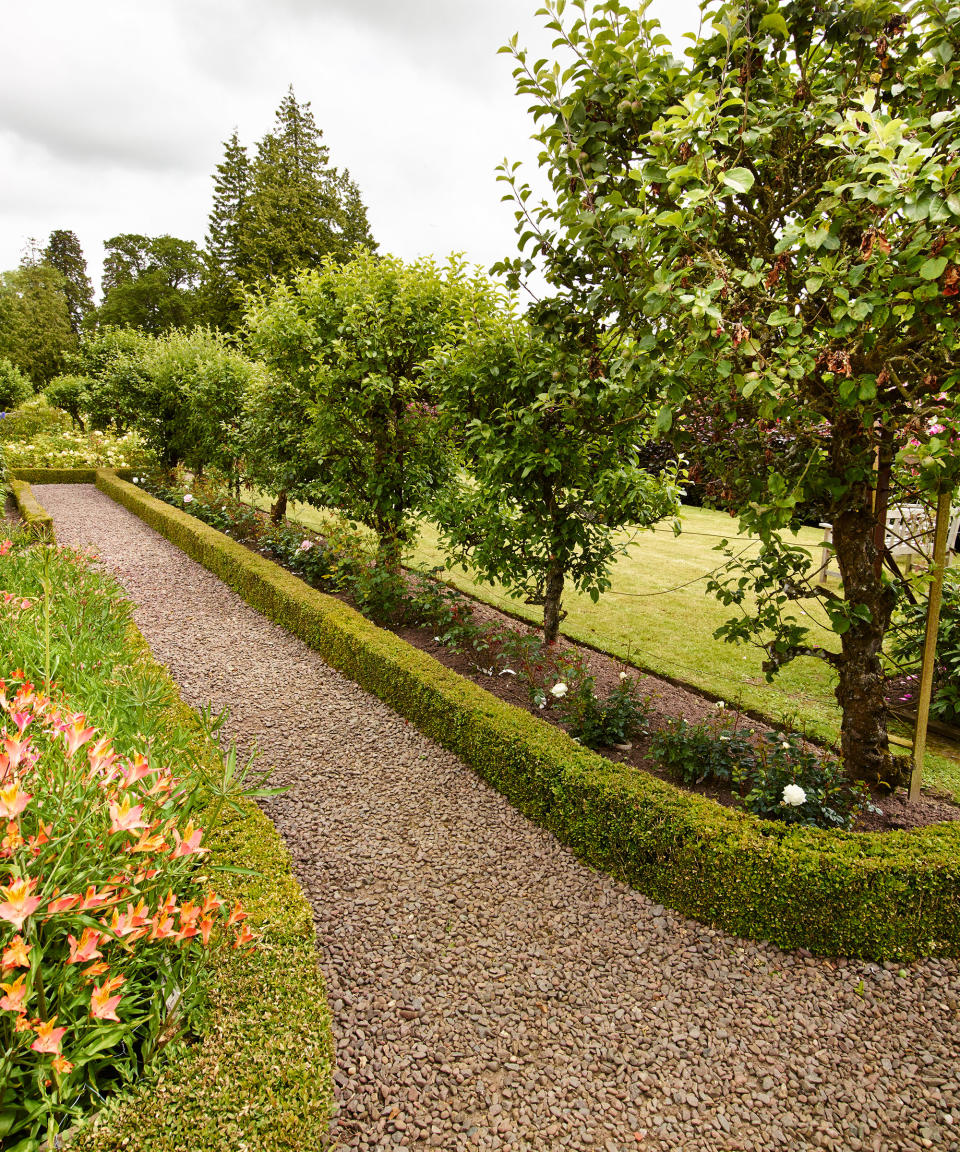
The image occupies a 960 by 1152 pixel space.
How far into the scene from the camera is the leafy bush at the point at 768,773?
114 inches

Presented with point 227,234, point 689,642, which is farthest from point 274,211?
point 689,642

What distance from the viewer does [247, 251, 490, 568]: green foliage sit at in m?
5.53

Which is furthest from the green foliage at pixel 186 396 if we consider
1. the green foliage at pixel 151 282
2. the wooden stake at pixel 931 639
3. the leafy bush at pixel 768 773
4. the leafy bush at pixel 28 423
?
the green foliage at pixel 151 282

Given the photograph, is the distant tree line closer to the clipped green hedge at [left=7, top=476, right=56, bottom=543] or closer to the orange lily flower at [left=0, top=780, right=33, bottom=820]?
the clipped green hedge at [left=7, top=476, right=56, bottom=543]

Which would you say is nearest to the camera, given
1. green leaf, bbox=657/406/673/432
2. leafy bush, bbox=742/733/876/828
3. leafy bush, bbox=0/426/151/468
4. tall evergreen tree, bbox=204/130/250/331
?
green leaf, bbox=657/406/673/432

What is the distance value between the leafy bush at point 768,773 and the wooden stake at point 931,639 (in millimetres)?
330

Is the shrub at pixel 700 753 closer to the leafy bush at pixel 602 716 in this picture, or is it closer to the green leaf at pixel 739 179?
the leafy bush at pixel 602 716

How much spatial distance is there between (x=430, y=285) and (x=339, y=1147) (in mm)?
5744

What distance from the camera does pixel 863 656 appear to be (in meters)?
3.19

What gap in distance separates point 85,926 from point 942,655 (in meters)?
5.23

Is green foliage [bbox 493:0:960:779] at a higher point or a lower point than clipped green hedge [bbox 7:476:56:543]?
higher

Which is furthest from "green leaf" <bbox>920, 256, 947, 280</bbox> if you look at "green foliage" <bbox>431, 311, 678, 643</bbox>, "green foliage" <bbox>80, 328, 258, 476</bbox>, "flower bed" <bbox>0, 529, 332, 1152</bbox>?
"green foliage" <bbox>80, 328, 258, 476</bbox>

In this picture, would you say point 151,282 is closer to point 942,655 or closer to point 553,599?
point 553,599

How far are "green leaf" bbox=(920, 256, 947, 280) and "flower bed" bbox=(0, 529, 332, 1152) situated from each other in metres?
2.35
